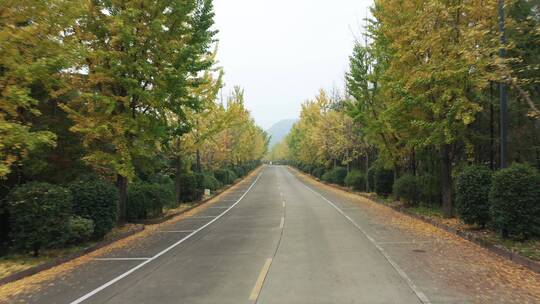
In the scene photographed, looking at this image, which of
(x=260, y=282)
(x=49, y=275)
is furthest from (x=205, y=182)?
(x=260, y=282)

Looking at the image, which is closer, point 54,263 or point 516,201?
point 54,263

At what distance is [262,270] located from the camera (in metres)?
8.69

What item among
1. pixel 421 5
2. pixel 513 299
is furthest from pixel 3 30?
pixel 421 5

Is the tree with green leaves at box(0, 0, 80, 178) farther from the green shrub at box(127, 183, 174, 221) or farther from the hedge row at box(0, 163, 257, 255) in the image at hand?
the green shrub at box(127, 183, 174, 221)

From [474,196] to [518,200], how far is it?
2.32 metres

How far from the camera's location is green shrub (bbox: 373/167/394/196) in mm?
26750

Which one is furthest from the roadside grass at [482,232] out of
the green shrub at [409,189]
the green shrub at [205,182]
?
the green shrub at [205,182]

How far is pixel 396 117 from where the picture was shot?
17625mm

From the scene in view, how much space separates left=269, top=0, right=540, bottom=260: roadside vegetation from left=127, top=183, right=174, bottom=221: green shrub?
10476 mm

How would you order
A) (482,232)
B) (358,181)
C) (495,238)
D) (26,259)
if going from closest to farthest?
(26,259) < (495,238) < (482,232) < (358,181)

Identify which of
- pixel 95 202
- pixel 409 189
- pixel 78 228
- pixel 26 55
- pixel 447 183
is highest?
pixel 26 55

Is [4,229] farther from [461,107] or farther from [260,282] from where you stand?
[461,107]

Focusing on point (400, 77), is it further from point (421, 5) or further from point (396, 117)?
point (421, 5)

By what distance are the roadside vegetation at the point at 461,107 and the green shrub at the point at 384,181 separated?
39.8 inches
